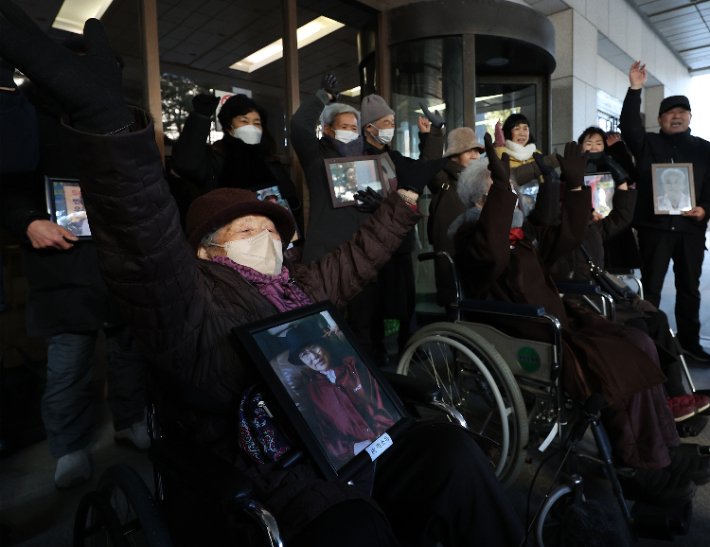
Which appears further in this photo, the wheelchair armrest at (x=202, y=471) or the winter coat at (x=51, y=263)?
the winter coat at (x=51, y=263)

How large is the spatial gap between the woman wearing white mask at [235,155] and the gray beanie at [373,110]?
28.9 inches

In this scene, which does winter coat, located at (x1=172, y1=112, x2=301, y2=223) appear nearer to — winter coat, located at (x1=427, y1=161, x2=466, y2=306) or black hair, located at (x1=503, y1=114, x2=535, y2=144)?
winter coat, located at (x1=427, y1=161, x2=466, y2=306)

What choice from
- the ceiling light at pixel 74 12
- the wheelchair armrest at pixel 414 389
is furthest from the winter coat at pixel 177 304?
the ceiling light at pixel 74 12

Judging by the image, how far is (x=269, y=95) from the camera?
3592 millimetres

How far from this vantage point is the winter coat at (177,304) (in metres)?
0.97

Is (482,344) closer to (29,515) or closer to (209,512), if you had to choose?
(209,512)

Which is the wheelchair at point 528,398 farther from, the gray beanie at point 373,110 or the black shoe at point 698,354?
the black shoe at point 698,354

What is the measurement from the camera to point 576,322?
241 centimetres

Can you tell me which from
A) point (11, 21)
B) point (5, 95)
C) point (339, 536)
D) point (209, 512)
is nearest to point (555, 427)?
point (339, 536)

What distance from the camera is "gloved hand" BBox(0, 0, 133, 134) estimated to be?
81cm

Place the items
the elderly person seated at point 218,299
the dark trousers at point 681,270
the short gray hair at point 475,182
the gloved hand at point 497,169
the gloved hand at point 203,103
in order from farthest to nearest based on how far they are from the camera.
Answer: the dark trousers at point 681,270 < the short gray hair at point 475,182 < the gloved hand at point 203,103 < the gloved hand at point 497,169 < the elderly person seated at point 218,299

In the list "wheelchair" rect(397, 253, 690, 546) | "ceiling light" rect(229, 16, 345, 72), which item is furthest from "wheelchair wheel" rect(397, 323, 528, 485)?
"ceiling light" rect(229, 16, 345, 72)

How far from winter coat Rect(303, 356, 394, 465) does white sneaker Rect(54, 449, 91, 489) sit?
155cm

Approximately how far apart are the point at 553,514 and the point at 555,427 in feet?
1.18
